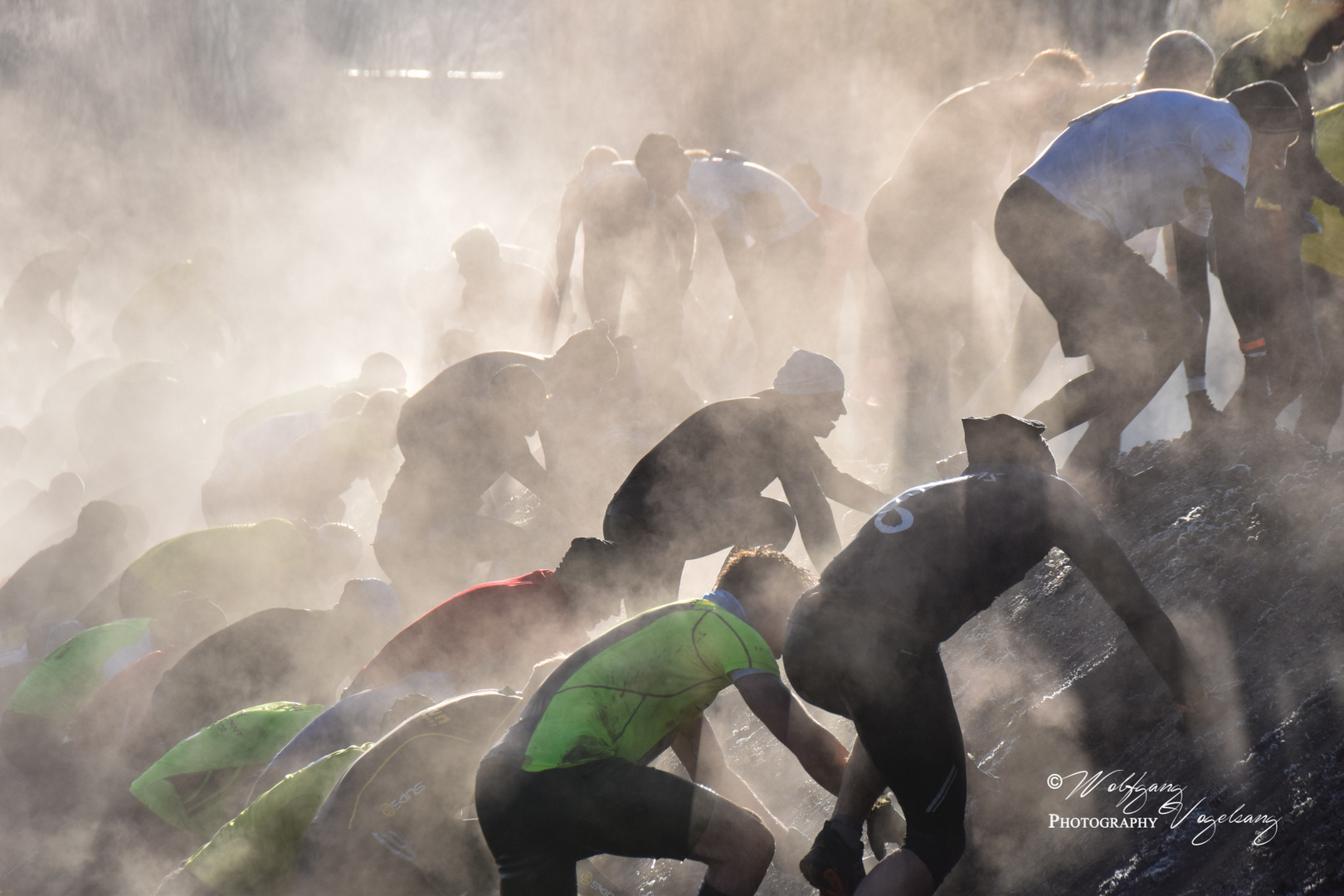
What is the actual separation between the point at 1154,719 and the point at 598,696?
1455 millimetres

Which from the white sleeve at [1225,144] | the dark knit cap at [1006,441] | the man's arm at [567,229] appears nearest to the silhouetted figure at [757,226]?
the man's arm at [567,229]

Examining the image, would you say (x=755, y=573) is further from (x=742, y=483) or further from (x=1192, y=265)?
(x=1192, y=265)

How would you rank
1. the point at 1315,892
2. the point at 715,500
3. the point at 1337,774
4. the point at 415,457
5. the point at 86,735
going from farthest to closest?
the point at 415,457 → the point at 86,735 → the point at 715,500 → the point at 1337,774 → the point at 1315,892

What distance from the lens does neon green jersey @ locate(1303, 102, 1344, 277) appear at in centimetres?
360

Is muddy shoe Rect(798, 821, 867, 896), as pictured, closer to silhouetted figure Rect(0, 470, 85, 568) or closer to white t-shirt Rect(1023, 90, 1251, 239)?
white t-shirt Rect(1023, 90, 1251, 239)

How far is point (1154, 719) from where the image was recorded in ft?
8.38

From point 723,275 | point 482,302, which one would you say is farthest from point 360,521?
point 723,275

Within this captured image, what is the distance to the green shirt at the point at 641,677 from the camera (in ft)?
6.93

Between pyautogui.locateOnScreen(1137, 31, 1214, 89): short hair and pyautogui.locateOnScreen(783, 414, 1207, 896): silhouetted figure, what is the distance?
2080 mm

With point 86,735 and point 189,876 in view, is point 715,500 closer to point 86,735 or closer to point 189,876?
point 189,876

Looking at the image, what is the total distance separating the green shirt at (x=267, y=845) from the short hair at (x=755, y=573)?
969mm

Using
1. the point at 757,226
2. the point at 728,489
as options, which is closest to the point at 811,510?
the point at 728,489

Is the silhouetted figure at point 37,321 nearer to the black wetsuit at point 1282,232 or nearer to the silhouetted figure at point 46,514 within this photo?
the silhouetted figure at point 46,514

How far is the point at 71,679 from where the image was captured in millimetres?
3998
